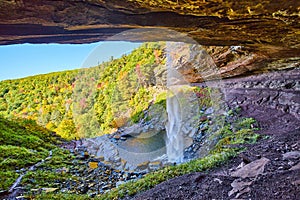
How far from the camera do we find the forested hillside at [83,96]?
A: 23.9 feet

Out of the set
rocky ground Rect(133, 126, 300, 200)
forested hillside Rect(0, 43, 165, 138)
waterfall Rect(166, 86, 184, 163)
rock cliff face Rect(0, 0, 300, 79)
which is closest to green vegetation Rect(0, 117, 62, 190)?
forested hillside Rect(0, 43, 165, 138)

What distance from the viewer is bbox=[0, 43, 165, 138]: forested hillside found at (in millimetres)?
7281

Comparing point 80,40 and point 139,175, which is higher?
point 80,40

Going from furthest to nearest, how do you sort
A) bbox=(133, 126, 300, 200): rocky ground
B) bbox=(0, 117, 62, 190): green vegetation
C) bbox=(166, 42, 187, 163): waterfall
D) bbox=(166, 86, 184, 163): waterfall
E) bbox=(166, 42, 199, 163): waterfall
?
bbox=(166, 42, 199, 163): waterfall, bbox=(166, 42, 187, 163): waterfall, bbox=(166, 86, 184, 163): waterfall, bbox=(0, 117, 62, 190): green vegetation, bbox=(133, 126, 300, 200): rocky ground

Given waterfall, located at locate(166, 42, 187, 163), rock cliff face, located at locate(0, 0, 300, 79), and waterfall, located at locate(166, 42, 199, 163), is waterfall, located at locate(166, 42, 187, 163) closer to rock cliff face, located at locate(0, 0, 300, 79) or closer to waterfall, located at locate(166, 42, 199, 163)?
waterfall, located at locate(166, 42, 199, 163)

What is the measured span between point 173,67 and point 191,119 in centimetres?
209

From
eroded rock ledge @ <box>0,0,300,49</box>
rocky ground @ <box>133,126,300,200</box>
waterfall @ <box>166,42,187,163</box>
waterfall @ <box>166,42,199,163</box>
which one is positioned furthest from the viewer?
waterfall @ <box>166,42,199,163</box>

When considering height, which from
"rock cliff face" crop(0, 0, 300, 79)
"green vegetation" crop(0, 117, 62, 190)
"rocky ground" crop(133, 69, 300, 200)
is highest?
"rock cliff face" crop(0, 0, 300, 79)

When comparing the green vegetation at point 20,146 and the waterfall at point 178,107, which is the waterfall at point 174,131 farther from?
the green vegetation at point 20,146

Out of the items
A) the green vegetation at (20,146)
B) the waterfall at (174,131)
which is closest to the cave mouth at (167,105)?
the waterfall at (174,131)

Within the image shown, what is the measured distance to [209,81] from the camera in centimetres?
1226

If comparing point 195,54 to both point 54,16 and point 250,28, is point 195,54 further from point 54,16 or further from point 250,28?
point 54,16

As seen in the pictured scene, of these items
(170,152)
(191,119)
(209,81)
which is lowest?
(170,152)

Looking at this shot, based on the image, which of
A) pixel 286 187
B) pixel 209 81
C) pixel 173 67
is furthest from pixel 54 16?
pixel 209 81
